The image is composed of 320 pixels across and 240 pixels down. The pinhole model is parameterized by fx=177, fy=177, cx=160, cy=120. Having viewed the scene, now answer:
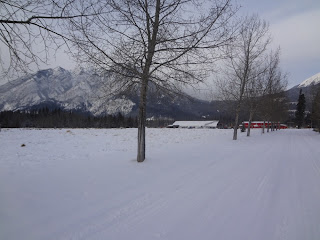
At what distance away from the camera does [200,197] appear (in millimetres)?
3906

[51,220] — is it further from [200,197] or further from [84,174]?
[200,197]

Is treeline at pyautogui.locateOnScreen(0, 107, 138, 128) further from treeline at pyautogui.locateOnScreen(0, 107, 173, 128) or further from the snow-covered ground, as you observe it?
the snow-covered ground

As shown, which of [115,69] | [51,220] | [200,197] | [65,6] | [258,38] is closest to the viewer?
[51,220]

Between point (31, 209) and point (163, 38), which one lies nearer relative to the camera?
point (31, 209)

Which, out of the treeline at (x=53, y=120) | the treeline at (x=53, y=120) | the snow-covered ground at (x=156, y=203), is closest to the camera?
the snow-covered ground at (x=156, y=203)

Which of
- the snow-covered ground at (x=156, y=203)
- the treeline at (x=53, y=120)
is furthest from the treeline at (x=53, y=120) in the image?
the snow-covered ground at (x=156, y=203)

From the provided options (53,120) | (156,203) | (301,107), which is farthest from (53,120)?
(301,107)

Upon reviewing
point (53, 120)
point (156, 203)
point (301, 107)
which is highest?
point (301, 107)

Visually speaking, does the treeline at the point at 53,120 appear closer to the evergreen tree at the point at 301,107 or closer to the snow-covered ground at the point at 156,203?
the snow-covered ground at the point at 156,203

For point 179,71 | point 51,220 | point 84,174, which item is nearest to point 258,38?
point 179,71

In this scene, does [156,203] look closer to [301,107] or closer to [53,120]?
[301,107]

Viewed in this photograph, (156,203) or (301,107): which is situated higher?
(301,107)

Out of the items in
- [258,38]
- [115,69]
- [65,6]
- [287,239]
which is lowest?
[287,239]

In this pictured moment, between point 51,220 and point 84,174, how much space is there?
2.43m
